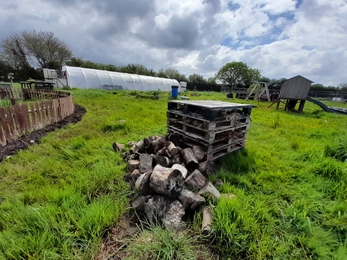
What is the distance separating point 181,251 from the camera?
136cm

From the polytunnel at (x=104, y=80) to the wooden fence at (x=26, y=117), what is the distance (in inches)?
682

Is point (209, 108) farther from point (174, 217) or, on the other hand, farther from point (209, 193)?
point (174, 217)

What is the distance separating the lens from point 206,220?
1.57 m

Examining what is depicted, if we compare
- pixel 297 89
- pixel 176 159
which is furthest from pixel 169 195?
pixel 297 89

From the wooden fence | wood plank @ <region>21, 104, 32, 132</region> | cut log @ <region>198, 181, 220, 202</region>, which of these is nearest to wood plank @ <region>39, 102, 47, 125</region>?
the wooden fence

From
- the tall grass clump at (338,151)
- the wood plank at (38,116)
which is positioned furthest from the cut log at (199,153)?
the wood plank at (38,116)

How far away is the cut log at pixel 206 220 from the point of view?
1500mm

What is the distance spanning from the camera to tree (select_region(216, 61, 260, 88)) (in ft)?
159

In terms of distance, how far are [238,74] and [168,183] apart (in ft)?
183

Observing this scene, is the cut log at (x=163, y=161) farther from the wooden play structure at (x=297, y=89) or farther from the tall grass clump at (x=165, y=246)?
the wooden play structure at (x=297, y=89)

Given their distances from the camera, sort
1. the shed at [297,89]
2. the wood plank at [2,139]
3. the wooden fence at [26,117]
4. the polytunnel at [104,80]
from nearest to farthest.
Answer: the wood plank at [2,139], the wooden fence at [26,117], the shed at [297,89], the polytunnel at [104,80]

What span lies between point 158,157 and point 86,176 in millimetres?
1150

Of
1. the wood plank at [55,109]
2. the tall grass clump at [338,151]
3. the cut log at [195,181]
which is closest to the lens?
the cut log at [195,181]

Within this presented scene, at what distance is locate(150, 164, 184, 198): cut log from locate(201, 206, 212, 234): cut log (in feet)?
1.14
